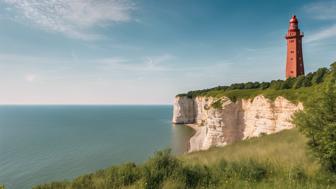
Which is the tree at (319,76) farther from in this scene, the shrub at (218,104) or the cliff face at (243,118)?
the shrub at (218,104)

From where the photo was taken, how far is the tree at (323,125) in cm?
618

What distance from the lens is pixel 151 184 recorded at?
6.17 metres

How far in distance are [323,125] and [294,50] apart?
145ft

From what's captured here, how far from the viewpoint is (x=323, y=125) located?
650 centimetres

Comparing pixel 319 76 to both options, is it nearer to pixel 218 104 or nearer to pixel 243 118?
pixel 243 118

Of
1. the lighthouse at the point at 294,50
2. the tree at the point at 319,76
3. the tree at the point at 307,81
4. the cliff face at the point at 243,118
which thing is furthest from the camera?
the lighthouse at the point at 294,50

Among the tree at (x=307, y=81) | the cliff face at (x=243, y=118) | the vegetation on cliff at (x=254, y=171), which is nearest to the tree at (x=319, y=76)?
the tree at (x=307, y=81)

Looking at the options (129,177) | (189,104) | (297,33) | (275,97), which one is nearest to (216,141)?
(275,97)

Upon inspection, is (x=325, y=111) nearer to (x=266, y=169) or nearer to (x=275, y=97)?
(x=266, y=169)

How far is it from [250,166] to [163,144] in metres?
39.4

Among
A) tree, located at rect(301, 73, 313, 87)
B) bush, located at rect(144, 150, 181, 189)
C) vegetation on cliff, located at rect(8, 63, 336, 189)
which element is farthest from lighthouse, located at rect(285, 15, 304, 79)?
bush, located at rect(144, 150, 181, 189)

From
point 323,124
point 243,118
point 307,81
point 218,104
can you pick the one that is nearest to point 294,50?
point 307,81

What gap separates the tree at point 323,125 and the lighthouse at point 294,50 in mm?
42800

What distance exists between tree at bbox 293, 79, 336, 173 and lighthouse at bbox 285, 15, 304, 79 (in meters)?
42.8
